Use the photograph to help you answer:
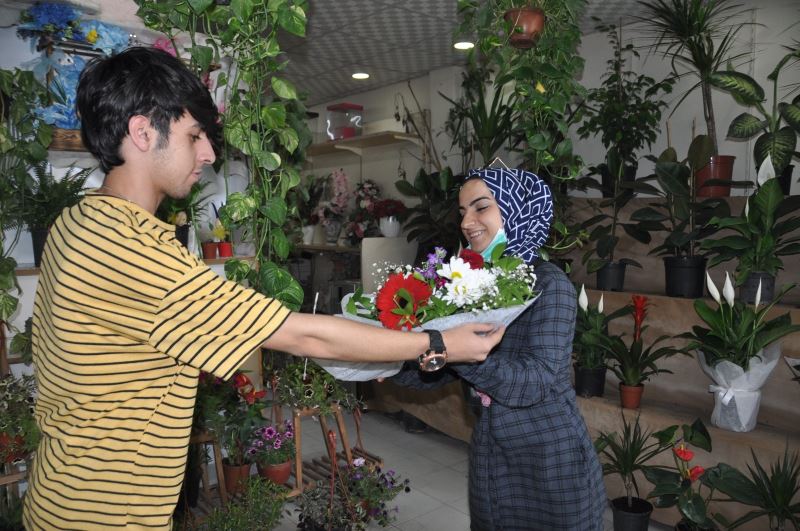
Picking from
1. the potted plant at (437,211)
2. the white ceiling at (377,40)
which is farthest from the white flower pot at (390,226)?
the white ceiling at (377,40)

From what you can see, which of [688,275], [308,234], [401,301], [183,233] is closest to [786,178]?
[688,275]

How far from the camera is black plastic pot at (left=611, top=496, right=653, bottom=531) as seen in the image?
2.48 meters

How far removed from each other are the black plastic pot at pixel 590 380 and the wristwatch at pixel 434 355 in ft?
6.96

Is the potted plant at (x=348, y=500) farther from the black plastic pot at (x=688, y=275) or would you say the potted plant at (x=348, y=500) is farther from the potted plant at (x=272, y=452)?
the black plastic pot at (x=688, y=275)

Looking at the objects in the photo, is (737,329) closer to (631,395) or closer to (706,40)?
(631,395)

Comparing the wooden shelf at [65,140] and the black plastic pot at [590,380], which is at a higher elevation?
the wooden shelf at [65,140]

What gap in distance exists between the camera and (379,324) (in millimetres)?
1354

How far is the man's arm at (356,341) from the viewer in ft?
3.33

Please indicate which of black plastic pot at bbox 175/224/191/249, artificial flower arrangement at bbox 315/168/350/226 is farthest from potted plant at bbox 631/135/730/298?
artificial flower arrangement at bbox 315/168/350/226

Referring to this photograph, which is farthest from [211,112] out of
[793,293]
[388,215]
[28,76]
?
Answer: [388,215]

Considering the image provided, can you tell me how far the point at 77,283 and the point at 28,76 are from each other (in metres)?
1.87

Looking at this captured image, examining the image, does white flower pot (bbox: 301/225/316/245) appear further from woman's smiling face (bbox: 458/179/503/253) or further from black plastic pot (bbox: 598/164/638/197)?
woman's smiling face (bbox: 458/179/503/253)

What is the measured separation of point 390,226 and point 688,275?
257 cm

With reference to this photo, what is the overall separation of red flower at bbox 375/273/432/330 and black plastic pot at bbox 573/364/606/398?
2.01 m
